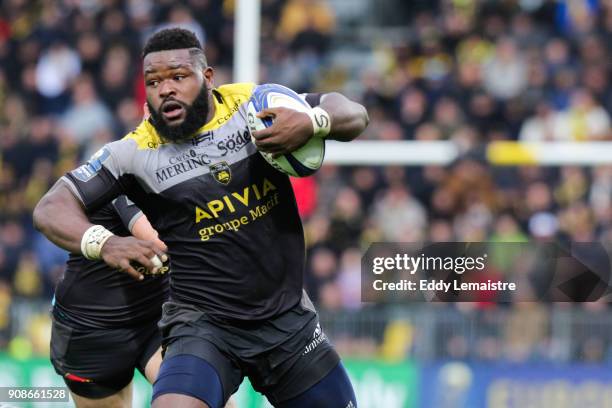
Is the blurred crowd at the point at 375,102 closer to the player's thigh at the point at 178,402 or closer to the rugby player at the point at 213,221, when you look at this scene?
the rugby player at the point at 213,221

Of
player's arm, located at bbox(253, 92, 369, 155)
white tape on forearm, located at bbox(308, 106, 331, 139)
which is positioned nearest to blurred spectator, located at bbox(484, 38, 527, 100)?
player's arm, located at bbox(253, 92, 369, 155)

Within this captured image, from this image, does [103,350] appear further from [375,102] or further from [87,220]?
[375,102]

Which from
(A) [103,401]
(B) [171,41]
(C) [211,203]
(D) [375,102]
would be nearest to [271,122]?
(C) [211,203]

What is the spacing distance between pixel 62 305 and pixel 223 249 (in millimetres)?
1694

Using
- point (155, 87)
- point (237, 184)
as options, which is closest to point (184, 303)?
point (237, 184)

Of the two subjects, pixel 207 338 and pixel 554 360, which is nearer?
pixel 207 338

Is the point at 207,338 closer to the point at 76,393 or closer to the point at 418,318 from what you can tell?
the point at 76,393

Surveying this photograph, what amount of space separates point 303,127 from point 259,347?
1.06m

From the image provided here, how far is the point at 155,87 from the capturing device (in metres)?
5.55

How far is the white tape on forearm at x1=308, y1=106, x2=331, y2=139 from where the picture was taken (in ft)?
17.8

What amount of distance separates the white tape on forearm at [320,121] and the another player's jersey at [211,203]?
358 millimetres

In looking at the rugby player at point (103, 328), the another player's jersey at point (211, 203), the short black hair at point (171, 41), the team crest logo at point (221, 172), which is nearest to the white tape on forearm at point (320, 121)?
the another player's jersey at point (211, 203)

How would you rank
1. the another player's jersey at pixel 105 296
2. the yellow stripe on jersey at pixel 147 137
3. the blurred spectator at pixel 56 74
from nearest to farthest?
the yellow stripe on jersey at pixel 147 137
the another player's jersey at pixel 105 296
the blurred spectator at pixel 56 74

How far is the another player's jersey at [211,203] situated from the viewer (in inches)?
219
